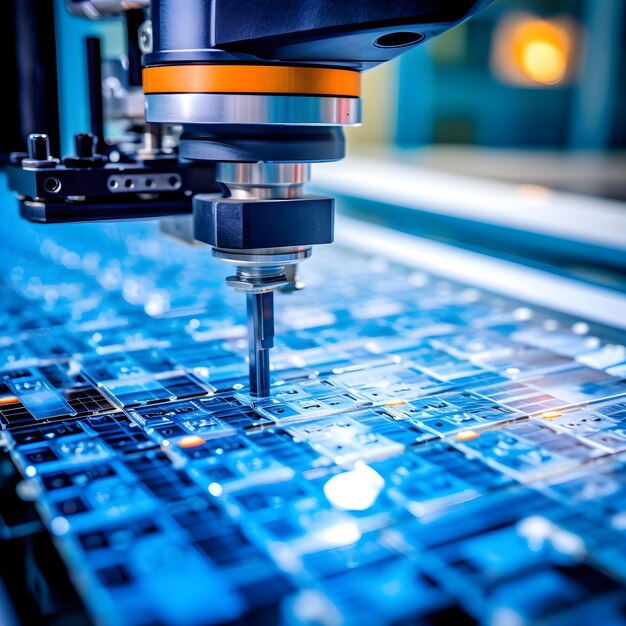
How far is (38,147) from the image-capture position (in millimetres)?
830

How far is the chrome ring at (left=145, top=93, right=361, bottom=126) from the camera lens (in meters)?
0.70

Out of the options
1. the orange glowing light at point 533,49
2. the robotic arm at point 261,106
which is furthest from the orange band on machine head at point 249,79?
the orange glowing light at point 533,49

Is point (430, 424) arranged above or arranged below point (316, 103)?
below

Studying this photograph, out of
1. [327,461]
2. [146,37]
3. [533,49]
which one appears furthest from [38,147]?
[533,49]

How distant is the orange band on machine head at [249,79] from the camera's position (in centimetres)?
69

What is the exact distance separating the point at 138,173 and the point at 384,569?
528mm

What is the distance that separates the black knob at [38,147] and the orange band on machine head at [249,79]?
0.55ft

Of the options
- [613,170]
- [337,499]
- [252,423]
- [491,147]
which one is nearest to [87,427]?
[252,423]

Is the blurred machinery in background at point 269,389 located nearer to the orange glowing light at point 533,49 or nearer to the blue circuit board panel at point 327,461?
the blue circuit board panel at point 327,461

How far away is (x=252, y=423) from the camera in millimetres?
777

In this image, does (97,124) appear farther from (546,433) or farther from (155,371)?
(546,433)

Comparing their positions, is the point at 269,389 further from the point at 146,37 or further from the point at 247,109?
the point at 146,37

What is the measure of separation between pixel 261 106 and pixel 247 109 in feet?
0.04

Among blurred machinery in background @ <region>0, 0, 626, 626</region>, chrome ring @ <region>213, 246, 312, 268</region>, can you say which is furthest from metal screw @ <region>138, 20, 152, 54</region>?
chrome ring @ <region>213, 246, 312, 268</region>
